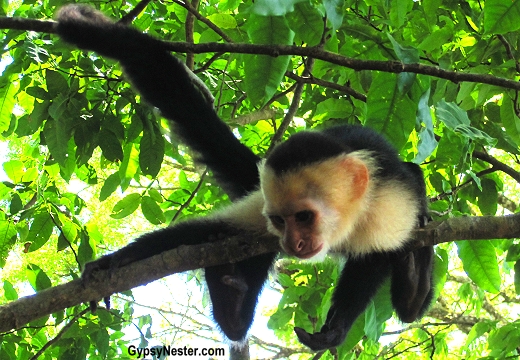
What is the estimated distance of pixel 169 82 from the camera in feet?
A: 5.61

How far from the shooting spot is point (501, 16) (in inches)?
55.9

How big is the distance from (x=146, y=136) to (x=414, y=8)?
4.15 ft

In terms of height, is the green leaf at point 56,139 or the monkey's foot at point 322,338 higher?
the green leaf at point 56,139

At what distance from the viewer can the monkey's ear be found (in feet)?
5.96

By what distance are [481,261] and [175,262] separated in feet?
3.93

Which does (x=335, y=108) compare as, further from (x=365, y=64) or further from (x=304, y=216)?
(x=365, y=64)

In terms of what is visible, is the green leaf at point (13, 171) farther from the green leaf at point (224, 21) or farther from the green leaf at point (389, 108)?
the green leaf at point (389, 108)

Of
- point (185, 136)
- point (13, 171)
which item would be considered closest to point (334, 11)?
point (185, 136)

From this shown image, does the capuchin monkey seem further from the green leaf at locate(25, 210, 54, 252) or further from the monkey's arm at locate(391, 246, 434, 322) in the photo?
the green leaf at locate(25, 210, 54, 252)

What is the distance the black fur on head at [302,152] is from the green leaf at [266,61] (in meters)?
0.27

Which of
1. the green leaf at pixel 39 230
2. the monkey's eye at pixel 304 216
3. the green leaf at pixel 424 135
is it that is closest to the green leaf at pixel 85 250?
the green leaf at pixel 39 230

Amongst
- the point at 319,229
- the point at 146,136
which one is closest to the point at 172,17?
the point at 146,136

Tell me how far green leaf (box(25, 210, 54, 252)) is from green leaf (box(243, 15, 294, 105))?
110 cm

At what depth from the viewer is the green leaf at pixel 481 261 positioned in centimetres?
197
